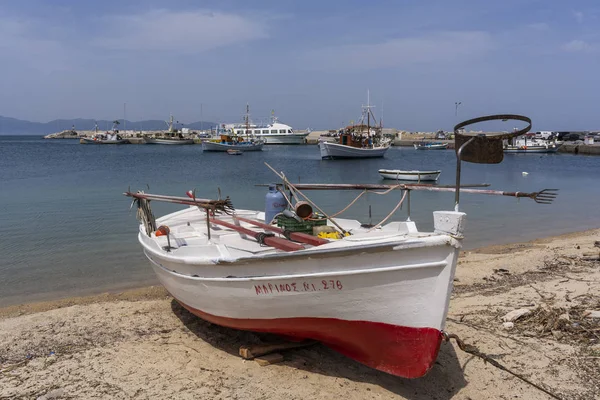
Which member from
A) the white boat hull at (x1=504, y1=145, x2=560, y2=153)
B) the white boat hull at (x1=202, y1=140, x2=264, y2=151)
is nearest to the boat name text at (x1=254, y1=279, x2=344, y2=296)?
the white boat hull at (x1=202, y1=140, x2=264, y2=151)

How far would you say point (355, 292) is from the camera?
496cm

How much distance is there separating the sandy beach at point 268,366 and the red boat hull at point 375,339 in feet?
1.09

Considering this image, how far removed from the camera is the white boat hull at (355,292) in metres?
4.65

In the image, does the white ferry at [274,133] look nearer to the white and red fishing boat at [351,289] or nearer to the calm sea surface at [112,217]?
→ the calm sea surface at [112,217]

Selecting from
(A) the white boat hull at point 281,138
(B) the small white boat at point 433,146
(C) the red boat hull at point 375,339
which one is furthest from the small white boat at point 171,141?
(C) the red boat hull at point 375,339

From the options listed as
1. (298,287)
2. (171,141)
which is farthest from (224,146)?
(298,287)

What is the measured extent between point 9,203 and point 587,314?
2300cm

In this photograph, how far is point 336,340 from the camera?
548cm

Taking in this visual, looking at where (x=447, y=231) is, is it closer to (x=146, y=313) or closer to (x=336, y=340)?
(x=336, y=340)

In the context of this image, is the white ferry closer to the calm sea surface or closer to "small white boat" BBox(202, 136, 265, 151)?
"small white boat" BBox(202, 136, 265, 151)

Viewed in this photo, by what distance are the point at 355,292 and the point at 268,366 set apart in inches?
64.6

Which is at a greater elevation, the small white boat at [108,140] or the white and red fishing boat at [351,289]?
the small white boat at [108,140]

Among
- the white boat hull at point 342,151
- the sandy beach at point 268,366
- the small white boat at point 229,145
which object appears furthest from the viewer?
the small white boat at point 229,145

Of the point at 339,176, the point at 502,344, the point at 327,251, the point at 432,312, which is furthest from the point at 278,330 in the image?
the point at 339,176
